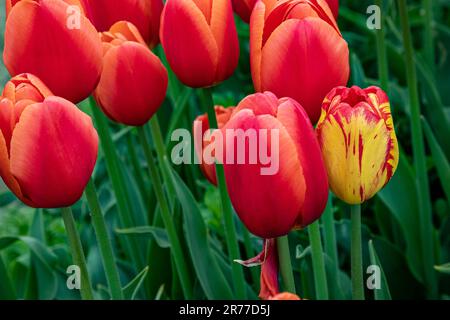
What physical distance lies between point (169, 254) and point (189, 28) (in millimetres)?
517

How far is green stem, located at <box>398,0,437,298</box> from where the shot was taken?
4.58 ft

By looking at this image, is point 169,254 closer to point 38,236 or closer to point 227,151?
point 38,236

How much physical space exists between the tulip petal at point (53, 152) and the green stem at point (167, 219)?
244mm

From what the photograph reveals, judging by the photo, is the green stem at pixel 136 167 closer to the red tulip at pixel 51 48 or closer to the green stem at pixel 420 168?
the green stem at pixel 420 168

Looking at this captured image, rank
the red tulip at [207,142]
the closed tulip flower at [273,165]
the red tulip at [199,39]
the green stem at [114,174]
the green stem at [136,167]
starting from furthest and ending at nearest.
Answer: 1. the green stem at [136,167]
2. the green stem at [114,174]
3. the red tulip at [207,142]
4. the red tulip at [199,39]
5. the closed tulip flower at [273,165]

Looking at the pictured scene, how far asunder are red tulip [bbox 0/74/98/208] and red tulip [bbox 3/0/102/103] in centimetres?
8

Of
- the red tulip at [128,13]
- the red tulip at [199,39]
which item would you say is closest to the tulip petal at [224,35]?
the red tulip at [199,39]

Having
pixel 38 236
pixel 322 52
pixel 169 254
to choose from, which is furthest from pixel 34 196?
pixel 38 236

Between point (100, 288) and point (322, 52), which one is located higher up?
point (322, 52)

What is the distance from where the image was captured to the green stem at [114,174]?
51.4 inches

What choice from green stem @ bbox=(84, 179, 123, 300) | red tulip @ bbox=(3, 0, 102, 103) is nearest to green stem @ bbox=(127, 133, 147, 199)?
green stem @ bbox=(84, 179, 123, 300)

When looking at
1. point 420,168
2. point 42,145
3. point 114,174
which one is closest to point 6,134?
point 42,145
